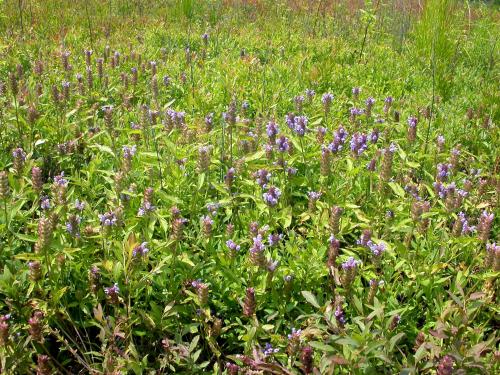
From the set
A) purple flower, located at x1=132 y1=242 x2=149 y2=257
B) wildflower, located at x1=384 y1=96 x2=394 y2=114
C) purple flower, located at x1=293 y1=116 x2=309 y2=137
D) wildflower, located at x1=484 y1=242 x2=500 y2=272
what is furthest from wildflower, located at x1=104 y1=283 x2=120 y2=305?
wildflower, located at x1=384 y1=96 x2=394 y2=114

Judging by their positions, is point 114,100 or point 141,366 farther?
point 114,100

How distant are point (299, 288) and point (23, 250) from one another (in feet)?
3.91

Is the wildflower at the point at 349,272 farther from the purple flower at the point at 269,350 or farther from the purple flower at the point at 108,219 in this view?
the purple flower at the point at 108,219

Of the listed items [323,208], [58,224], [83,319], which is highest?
[58,224]

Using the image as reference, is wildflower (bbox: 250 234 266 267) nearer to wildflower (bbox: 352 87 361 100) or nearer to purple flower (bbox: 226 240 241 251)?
purple flower (bbox: 226 240 241 251)

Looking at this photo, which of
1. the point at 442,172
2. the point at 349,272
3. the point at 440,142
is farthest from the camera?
the point at 440,142

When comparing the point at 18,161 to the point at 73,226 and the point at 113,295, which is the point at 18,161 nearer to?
the point at 73,226

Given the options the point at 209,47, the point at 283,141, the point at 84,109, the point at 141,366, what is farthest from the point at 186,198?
the point at 209,47

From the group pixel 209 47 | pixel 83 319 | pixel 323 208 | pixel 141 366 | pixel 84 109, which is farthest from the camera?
pixel 209 47

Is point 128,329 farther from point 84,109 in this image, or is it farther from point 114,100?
point 114,100

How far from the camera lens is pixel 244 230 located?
2.55m

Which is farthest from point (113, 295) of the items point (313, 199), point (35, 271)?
point (313, 199)

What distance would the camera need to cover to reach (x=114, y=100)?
13.6ft

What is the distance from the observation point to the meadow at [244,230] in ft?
6.22
